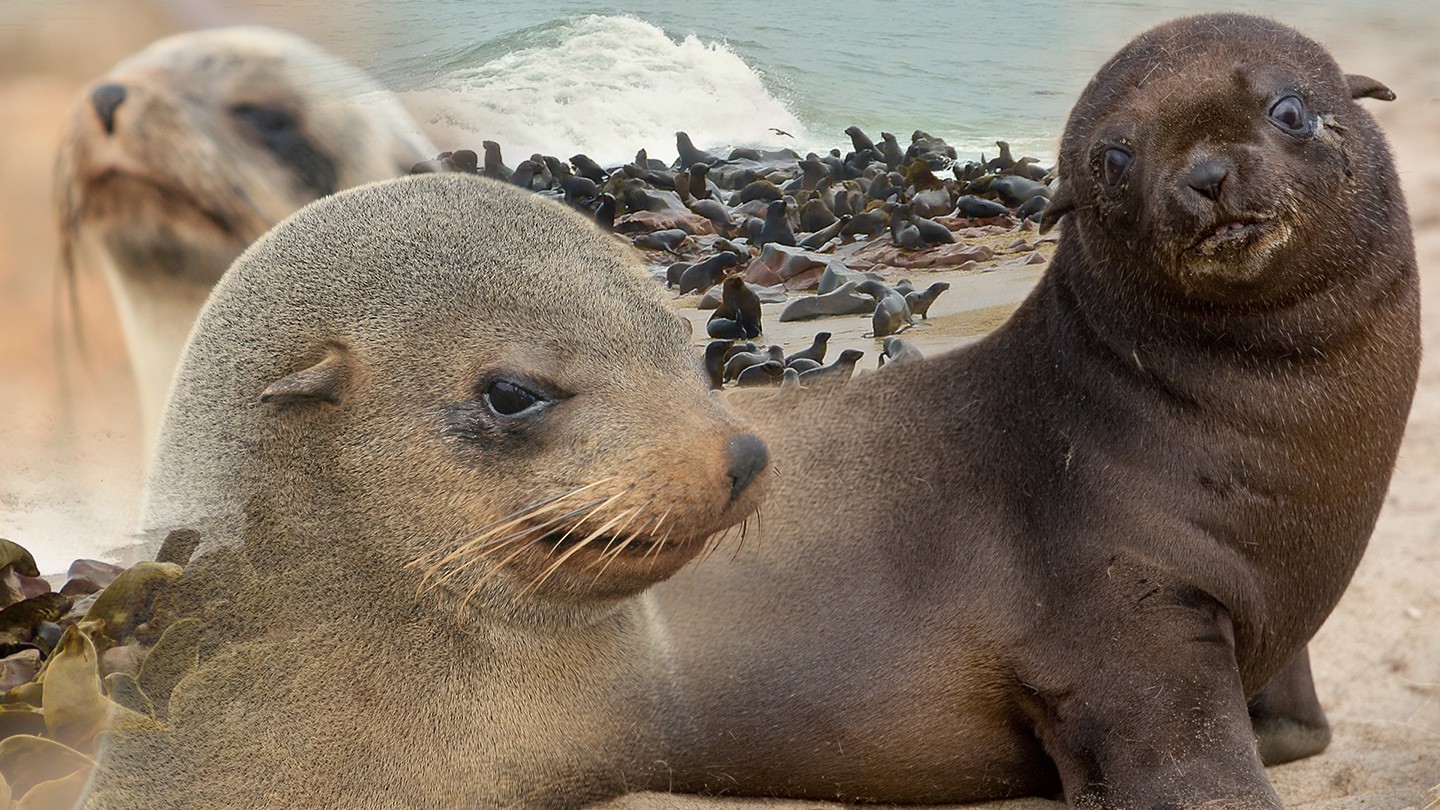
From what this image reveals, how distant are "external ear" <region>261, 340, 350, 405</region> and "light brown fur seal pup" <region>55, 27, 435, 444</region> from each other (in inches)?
10.5

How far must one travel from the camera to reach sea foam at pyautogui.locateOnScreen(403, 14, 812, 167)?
8.48ft

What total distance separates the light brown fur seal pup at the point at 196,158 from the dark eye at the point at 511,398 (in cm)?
53

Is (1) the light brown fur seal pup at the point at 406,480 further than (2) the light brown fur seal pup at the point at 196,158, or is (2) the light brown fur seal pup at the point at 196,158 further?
(1) the light brown fur seal pup at the point at 406,480

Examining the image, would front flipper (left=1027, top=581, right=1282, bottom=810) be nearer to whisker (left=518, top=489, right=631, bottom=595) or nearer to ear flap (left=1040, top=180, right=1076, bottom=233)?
ear flap (left=1040, top=180, right=1076, bottom=233)

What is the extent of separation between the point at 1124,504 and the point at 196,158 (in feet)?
6.63

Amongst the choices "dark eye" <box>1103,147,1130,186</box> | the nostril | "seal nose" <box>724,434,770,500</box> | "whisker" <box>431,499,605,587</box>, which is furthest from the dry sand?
"whisker" <box>431,499,605,587</box>

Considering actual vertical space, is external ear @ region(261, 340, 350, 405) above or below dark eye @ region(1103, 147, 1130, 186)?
below

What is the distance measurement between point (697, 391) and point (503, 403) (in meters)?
0.34

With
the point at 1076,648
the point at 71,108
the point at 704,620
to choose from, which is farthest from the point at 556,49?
the point at 1076,648

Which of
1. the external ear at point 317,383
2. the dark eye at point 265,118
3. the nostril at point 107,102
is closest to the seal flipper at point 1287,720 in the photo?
the external ear at point 317,383

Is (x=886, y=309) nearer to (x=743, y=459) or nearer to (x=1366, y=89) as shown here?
(x=743, y=459)

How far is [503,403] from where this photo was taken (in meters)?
2.50

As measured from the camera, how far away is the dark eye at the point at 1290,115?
9.70 ft

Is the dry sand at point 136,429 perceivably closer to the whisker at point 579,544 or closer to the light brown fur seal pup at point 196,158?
the light brown fur seal pup at point 196,158
